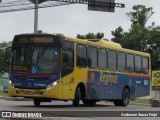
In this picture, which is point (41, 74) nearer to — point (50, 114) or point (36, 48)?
point (36, 48)

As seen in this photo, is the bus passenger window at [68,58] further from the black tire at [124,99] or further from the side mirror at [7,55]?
the black tire at [124,99]

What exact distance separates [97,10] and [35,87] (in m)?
17.9

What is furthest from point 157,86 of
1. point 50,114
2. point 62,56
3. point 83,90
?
point 50,114

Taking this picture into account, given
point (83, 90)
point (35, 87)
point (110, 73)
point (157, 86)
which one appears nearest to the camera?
point (35, 87)

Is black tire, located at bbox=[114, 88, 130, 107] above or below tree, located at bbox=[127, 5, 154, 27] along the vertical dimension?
below

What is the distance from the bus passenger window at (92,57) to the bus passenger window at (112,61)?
158 cm

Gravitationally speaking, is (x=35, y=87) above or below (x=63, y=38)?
below

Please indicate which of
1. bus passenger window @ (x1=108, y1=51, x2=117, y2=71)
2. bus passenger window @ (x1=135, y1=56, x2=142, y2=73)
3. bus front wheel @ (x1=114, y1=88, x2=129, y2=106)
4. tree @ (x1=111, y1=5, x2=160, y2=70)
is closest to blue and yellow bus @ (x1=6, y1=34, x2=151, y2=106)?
bus passenger window @ (x1=108, y1=51, x2=117, y2=71)

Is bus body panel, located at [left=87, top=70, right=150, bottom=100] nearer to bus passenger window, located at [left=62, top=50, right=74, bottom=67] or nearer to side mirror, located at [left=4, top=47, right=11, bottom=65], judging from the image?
bus passenger window, located at [left=62, top=50, right=74, bottom=67]

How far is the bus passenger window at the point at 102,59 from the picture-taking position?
2528 centimetres

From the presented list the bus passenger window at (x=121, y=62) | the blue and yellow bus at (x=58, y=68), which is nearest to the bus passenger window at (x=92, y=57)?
the blue and yellow bus at (x=58, y=68)

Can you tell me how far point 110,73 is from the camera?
26.4 metres

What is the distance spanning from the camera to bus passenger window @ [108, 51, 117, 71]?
26.3 m

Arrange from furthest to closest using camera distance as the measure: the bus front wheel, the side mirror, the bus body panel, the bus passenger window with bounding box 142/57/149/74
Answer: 1. the bus passenger window with bounding box 142/57/149/74
2. the bus front wheel
3. the bus body panel
4. the side mirror
